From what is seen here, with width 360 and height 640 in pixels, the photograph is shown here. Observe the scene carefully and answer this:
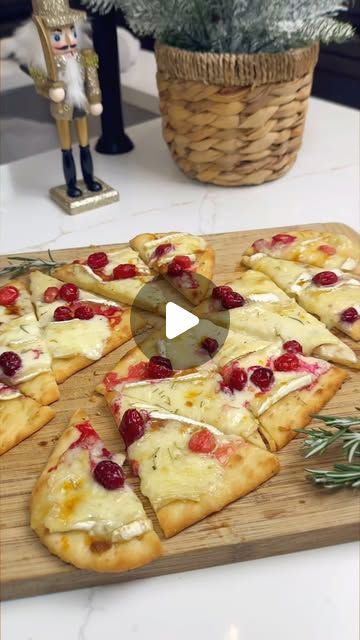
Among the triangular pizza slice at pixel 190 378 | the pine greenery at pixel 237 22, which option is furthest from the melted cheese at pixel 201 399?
the pine greenery at pixel 237 22

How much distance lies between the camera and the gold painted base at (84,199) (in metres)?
2.06

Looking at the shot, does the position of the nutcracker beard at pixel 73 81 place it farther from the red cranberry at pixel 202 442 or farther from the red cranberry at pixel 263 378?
the red cranberry at pixel 202 442

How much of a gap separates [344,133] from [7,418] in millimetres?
1778

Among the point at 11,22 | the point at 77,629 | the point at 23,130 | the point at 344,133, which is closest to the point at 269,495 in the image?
the point at 77,629

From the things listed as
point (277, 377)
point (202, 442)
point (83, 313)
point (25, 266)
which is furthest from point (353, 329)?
point (25, 266)

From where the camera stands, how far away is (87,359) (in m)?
1.46

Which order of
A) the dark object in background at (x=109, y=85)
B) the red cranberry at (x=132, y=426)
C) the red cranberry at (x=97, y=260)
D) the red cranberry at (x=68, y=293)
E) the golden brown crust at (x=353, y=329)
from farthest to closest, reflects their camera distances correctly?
the dark object in background at (x=109, y=85) < the red cranberry at (x=97, y=260) < the red cranberry at (x=68, y=293) < the golden brown crust at (x=353, y=329) < the red cranberry at (x=132, y=426)

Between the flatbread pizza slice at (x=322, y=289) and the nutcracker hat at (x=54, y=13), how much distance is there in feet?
2.43

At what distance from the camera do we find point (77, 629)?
1.01m

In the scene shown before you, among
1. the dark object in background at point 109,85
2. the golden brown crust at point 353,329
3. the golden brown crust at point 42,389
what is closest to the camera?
the golden brown crust at point 42,389

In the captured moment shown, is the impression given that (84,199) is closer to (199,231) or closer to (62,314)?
(199,231)

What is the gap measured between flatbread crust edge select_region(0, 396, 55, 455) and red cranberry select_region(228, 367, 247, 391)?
1.15ft

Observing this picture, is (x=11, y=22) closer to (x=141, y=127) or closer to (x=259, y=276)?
(x=141, y=127)

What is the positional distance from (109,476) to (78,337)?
0.44 m
